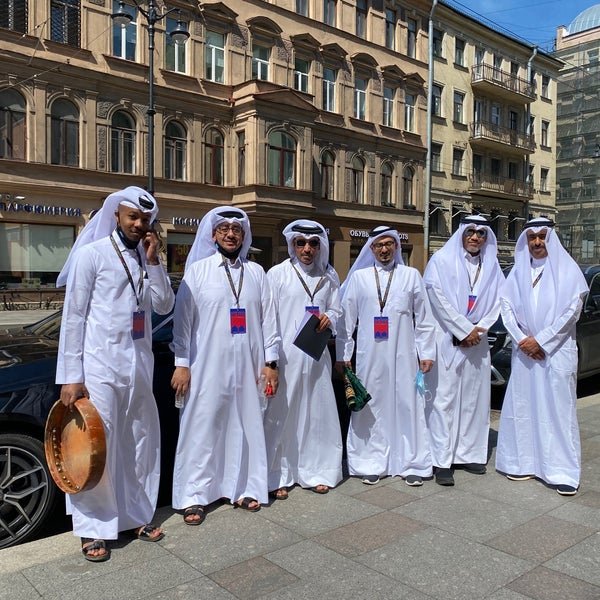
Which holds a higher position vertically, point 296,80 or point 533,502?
point 296,80

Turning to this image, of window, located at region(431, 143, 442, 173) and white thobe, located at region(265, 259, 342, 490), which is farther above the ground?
window, located at region(431, 143, 442, 173)

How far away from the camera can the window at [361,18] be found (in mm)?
30891

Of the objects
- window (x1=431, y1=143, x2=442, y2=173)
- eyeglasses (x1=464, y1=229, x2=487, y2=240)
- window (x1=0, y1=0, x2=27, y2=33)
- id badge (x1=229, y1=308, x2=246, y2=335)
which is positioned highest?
window (x1=0, y1=0, x2=27, y2=33)

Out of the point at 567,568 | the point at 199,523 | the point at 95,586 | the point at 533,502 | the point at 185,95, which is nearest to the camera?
the point at 95,586

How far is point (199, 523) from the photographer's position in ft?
12.6

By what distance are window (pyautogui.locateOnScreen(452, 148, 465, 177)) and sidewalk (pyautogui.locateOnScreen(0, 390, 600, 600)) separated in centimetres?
3382

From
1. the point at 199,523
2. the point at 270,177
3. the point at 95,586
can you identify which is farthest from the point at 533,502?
the point at 270,177

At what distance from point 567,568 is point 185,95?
952 inches

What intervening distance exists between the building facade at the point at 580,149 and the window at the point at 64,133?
123 ft

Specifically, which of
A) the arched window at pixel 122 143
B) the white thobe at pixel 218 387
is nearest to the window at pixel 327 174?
the arched window at pixel 122 143

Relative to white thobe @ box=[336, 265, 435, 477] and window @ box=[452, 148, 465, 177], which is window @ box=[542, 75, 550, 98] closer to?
window @ box=[452, 148, 465, 177]

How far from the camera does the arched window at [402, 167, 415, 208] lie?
3362 centimetres

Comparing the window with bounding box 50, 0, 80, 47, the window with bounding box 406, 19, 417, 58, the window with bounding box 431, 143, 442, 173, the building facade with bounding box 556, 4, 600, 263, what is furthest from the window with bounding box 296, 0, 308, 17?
the building facade with bounding box 556, 4, 600, 263

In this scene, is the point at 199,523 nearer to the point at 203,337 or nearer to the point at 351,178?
the point at 203,337
